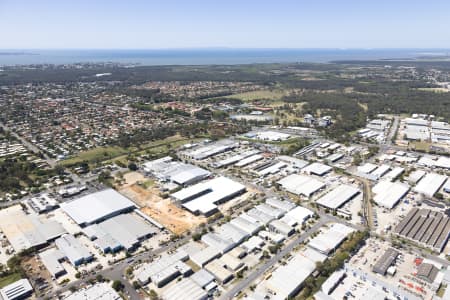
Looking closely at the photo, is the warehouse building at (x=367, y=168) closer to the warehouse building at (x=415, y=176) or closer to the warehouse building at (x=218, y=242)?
the warehouse building at (x=415, y=176)

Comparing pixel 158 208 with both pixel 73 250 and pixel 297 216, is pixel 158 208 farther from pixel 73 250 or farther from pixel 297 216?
pixel 297 216

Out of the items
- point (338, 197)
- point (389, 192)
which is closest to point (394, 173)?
point (389, 192)

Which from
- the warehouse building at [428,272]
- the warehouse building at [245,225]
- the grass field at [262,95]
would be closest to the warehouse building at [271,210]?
the warehouse building at [245,225]

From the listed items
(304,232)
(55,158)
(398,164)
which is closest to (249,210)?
(304,232)

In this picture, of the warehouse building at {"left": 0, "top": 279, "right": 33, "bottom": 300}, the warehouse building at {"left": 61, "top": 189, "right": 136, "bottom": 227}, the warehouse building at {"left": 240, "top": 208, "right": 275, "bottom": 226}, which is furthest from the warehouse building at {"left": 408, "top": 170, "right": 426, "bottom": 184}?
the warehouse building at {"left": 0, "top": 279, "right": 33, "bottom": 300}

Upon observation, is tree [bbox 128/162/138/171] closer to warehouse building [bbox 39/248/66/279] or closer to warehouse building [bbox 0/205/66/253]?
warehouse building [bbox 0/205/66/253]

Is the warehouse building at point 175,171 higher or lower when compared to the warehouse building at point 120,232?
higher
